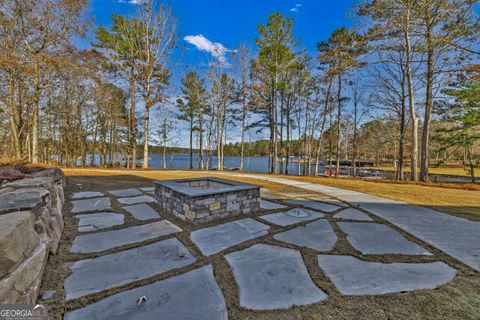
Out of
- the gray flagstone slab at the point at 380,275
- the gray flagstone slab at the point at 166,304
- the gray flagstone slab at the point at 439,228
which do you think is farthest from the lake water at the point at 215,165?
the gray flagstone slab at the point at 380,275

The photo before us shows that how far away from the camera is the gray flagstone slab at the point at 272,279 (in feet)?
4.81

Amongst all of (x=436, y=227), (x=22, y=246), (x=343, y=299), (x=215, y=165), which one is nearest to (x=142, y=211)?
(x=22, y=246)

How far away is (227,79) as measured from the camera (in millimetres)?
16969

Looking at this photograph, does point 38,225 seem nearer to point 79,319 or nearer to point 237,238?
point 79,319

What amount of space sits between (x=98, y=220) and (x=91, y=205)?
92 centimetres

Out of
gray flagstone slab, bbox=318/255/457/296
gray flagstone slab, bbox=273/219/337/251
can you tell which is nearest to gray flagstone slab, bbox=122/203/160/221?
gray flagstone slab, bbox=273/219/337/251

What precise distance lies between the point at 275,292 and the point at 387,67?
557 inches

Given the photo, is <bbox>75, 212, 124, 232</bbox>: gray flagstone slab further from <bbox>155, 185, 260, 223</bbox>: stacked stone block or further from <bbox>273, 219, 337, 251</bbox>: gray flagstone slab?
<bbox>273, 219, 337, 251</bbox>: gray flagstone slab

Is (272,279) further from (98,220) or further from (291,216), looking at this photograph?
(98,220)

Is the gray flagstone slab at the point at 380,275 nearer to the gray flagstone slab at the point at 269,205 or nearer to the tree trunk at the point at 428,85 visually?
the gray flagstone slab at the point at 269,205

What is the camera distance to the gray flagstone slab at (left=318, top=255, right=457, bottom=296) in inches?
62.9

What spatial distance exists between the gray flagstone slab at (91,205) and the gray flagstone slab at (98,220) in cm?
26

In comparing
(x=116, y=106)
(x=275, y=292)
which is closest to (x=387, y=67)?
(x=275, y=292)

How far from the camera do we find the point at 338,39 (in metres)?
12.2
